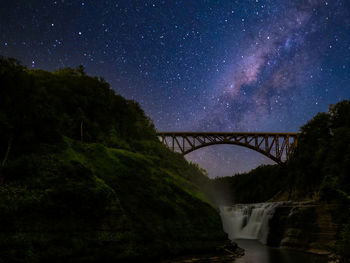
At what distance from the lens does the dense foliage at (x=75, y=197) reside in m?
7.47

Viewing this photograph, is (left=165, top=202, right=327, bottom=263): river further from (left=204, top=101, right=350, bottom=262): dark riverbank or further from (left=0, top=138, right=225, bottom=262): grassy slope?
(left=0, top=138, right=225, bottom=262): grassy slope

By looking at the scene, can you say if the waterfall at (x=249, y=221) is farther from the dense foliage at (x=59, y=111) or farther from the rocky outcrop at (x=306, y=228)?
the dense foliage at (x=59, y=111)

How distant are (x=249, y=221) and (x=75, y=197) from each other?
19.9 m

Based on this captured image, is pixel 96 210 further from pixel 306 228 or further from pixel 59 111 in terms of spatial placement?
pixel 306 228

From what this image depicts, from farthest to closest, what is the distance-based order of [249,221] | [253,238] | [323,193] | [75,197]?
[249,221] < [253,238] < [323,193] < [75,197]

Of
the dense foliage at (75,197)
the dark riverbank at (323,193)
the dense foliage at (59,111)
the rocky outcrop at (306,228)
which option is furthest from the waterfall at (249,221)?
the dense foliage at (59,111)

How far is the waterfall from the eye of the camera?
21.1 meters

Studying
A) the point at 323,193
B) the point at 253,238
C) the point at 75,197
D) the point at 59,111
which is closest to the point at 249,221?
the point at 253,238

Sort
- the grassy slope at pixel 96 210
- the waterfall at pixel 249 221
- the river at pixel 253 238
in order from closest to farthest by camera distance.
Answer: the grassy slope at pixel 96 210, the river at pixel 253 238, the waterfall at pixel 249 221

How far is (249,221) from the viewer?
24781 mm

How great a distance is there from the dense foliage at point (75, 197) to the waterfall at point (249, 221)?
32.4ft

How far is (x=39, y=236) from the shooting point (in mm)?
7348

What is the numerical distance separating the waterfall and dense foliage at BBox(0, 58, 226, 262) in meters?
9.86

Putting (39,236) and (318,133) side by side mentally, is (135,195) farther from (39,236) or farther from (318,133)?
(318,133)
